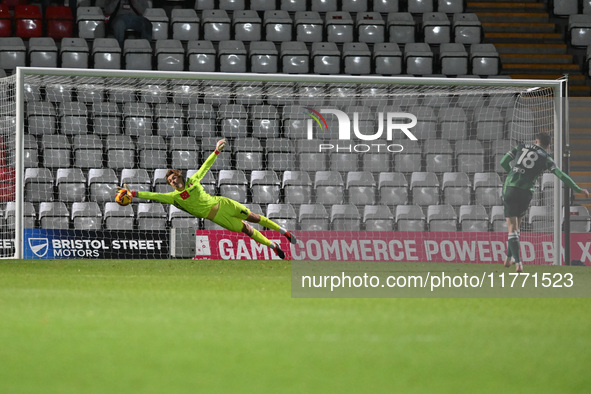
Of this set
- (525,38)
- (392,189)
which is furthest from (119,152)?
(525,38)

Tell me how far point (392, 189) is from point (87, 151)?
197 inches

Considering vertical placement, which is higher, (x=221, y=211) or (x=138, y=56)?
(x=138, y=56)

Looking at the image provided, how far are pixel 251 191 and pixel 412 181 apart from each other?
103 inches

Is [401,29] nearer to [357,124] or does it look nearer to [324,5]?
[324,5]

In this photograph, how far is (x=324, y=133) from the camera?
14.6 meters

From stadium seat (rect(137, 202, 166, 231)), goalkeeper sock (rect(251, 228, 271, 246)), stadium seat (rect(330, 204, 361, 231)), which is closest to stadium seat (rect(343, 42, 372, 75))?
stadium seat (rect(330, 204, 361, 231))

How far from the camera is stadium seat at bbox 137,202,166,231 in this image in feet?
47.4

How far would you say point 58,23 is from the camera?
17.0 metres

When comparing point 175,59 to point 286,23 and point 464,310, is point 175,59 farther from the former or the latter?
point 464,310

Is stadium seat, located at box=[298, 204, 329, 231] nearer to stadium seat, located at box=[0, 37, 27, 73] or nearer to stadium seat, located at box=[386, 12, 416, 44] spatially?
stadium seat, located at box=[386, 12, 416, 44]

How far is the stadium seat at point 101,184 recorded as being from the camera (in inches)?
565

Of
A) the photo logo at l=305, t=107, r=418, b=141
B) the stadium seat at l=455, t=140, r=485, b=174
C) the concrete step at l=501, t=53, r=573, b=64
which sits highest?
the concrete step at l=501, t=53, r=573, b=64

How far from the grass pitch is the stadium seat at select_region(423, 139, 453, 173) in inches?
239

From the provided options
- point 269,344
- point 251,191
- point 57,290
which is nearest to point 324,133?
point 251,191
